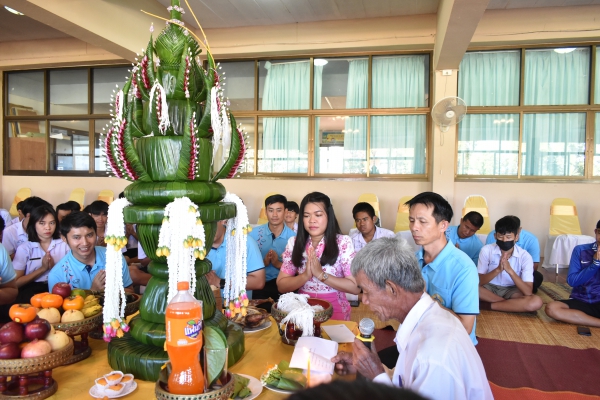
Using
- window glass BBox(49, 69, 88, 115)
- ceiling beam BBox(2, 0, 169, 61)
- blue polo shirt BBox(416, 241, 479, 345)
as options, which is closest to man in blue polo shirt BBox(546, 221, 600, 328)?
blue polo shirt BBox(416, 241, 479, 345)

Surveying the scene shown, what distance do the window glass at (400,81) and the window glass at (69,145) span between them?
5.21 m

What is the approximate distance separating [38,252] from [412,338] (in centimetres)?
320

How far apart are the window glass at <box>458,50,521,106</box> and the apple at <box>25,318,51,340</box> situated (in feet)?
21.4

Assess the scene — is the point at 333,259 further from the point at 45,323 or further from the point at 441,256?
the point at 45,323

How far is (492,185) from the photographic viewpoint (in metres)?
6.36

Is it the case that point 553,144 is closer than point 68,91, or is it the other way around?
point 553,144

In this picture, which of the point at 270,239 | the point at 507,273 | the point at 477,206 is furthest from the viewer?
the point at 477,206

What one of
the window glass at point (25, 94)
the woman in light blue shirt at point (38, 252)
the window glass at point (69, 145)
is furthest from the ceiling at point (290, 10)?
the woman in light blue shirt at point (38, 252)

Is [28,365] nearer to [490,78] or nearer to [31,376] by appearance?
[31,376]

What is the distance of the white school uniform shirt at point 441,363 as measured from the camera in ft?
3.44

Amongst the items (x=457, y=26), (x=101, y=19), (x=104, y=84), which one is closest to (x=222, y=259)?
(x=457, y=26)

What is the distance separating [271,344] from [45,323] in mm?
754

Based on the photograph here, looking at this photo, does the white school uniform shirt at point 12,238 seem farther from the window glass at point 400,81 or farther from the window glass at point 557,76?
the window glass at point 557,76

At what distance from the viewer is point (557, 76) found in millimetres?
6289
